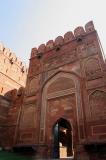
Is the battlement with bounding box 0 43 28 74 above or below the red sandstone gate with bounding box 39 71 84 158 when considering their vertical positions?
above

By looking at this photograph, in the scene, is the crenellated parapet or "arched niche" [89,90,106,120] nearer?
"arched niche" [89,90,106,120]

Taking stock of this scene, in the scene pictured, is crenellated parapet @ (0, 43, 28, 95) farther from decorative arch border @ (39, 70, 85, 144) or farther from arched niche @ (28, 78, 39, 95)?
decorative arch border @ (39, 70, 85, 144)

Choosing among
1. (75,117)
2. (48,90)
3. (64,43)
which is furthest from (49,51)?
(75,117)

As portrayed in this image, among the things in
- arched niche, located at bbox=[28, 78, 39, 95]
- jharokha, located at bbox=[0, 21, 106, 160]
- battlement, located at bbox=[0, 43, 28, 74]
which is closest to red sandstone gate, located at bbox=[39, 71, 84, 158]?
jharokha, located at bbox=[0, 21, 106, 160]

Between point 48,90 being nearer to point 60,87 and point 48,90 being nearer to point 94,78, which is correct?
point 60,87

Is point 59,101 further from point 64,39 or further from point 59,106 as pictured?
point 64,39

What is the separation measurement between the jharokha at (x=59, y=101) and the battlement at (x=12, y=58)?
1.68ft

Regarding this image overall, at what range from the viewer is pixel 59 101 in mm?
7633

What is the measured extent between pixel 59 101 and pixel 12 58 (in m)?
6.32

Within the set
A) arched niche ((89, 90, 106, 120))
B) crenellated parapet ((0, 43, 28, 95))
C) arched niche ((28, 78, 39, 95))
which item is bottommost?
arched niche ((89, 90, 106, 120))

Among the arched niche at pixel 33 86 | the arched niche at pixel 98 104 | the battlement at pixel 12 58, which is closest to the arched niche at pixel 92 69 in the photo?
the arched niche at pixel 98 104

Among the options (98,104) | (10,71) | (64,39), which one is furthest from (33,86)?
(98,104)

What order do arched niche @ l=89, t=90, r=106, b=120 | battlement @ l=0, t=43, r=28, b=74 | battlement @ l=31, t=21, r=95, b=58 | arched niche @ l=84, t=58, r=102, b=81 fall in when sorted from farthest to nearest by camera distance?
battlement @ l=0, t=43, r=28, b=74, battlement @ l=31, t=21, r=95, b=58, arched niche @ l=84, t=58, r=102, b=81, arched niche @ l=89, t=90, r=106, b=120

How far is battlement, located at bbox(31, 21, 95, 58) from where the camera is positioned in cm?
884
